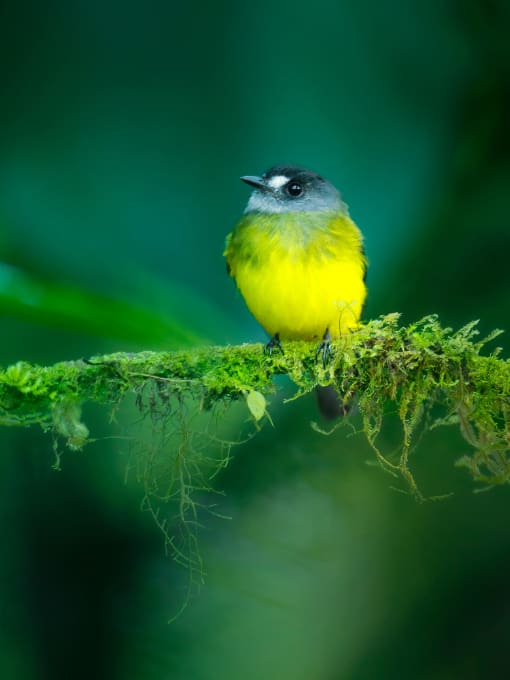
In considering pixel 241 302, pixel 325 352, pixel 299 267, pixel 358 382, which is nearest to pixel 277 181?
pixel 299 267

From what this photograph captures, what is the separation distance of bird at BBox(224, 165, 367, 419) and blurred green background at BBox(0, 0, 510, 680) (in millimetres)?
330

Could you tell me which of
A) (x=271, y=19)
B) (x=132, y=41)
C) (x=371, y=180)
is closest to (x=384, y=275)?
(x=371, y=180)

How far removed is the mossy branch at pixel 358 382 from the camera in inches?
63.2

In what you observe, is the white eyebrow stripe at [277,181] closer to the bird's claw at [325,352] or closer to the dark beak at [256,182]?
the dark beak at [256,182]

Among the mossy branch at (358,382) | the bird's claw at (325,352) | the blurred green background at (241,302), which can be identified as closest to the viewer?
the mossy branch at (358,382)

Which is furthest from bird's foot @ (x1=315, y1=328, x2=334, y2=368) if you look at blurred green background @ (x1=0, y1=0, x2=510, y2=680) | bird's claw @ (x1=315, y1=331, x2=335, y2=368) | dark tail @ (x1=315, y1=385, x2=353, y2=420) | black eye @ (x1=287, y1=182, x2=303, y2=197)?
black eye @ (x1=287, y1=182, x2=303, y2=197)

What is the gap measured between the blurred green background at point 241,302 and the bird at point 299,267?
330 millimetres

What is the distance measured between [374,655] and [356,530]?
0.48 m

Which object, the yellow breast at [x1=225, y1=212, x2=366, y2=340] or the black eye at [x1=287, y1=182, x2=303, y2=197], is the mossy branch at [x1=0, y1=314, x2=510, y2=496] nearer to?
the yellow breast at [x1=225, y1=212, x2=366, y2=340]

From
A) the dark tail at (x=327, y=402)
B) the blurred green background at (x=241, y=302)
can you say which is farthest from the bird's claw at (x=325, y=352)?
the blurred green background at (x=241, y=302)

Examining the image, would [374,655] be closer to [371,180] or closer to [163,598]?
[163,598]

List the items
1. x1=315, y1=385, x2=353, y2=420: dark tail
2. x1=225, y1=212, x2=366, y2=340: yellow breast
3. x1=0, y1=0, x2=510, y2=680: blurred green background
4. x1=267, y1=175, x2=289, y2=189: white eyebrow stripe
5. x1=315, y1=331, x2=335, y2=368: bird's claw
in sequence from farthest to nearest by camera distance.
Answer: x1=0, y1=0, x2=510, y2=680: blurred green background < x1=267, y1=175, x2=289, y2=189: white eyebrow stripe < x1=315, y1=385, x2=353, y2=420: dark tail < x1=225, y1=212, x2=366, y2=340: yellow breast < x1=315, y1=331, x2=335, y2=368: bird's claw

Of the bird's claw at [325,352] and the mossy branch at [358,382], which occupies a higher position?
the bird's claw at [325,352]

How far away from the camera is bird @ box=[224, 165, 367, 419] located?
2145 millimetres
